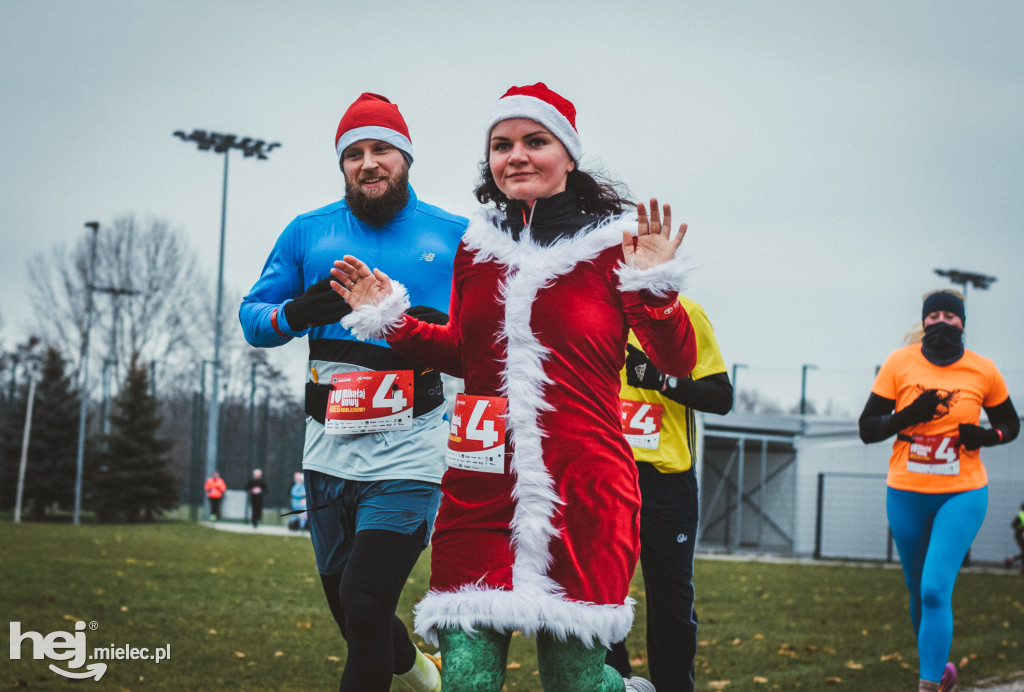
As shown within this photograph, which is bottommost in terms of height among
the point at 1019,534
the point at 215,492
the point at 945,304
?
the point at 215,492

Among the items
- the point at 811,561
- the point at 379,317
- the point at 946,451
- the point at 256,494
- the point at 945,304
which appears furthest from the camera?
the point at 256,494

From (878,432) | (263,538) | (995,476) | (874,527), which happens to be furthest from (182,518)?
(878,432)

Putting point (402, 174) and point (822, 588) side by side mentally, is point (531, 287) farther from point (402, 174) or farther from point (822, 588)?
point (822, 588)

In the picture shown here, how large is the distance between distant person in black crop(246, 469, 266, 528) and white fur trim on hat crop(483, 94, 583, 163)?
94.2 ft

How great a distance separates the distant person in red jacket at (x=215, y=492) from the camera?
109 ft

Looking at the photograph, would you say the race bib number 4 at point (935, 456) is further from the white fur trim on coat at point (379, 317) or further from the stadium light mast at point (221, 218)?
the stadium light mast at point (221, 218)

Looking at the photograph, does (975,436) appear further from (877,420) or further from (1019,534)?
(1019,534)

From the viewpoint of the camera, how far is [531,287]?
292cm

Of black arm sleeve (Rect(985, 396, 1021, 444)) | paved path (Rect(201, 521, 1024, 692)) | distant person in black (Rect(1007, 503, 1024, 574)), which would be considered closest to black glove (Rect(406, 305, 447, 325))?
black arm sleeve (Rect(985, 396, 1021, 444))

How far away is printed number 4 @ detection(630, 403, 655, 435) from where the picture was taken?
4.84 m

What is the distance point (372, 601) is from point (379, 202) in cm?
155

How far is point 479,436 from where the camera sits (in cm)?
289

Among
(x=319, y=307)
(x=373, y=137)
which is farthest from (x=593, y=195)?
(x=373, y=137)

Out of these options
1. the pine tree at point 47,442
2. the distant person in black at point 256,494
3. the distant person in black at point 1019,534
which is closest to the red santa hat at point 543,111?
the distant person in black at point 1019,534
